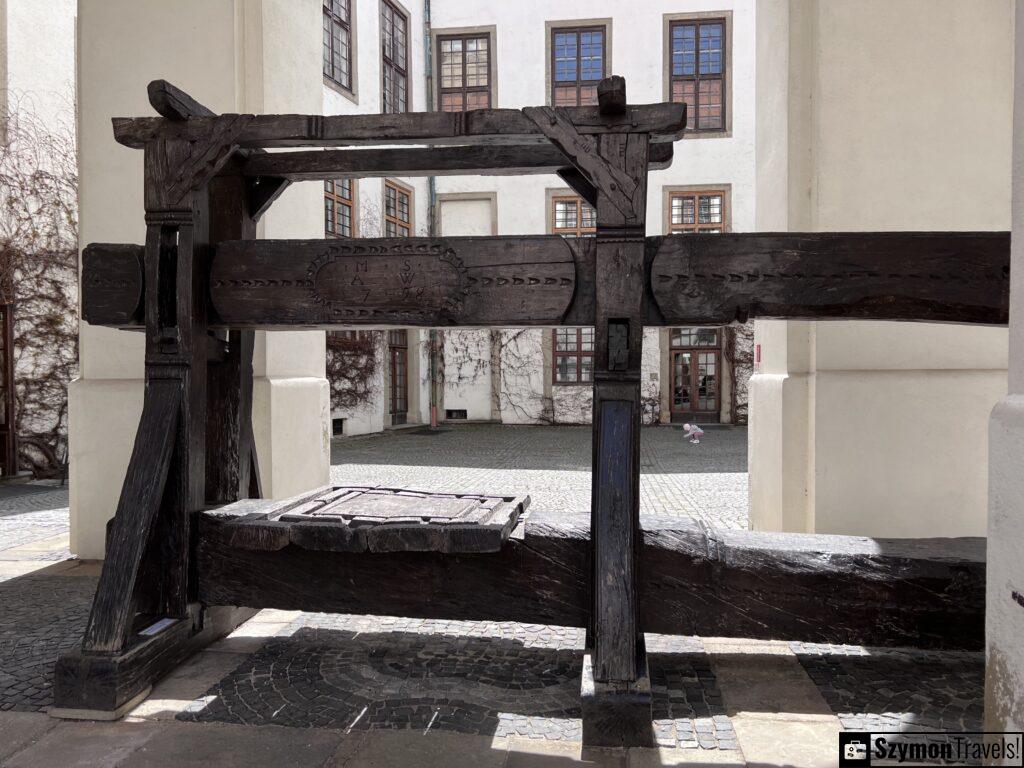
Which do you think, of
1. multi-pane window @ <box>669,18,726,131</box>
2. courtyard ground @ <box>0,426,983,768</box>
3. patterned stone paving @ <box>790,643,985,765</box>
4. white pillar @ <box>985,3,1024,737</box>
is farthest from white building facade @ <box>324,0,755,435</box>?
white pillar @ <box>985,3,1024,737</box>

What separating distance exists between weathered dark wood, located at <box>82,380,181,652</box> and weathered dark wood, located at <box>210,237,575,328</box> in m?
0.41

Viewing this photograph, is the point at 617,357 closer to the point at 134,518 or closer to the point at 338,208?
the point at 134,518

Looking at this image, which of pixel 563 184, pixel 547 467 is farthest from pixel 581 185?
pixel 563 184

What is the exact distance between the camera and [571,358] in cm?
1741

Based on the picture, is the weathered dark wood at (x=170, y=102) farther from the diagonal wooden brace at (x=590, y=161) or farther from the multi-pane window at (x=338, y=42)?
the multi-pane window at (x=338, y=42)

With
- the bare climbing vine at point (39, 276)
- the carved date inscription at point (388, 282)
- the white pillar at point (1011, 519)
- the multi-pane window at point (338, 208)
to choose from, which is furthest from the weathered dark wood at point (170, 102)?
the multi-pane window at point (338, 208)

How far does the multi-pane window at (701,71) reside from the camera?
1688 centimetres

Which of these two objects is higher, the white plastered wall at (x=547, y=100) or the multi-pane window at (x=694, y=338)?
the white plastered wall at (x=547, y=100)

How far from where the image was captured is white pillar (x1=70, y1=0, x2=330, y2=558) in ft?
13.6

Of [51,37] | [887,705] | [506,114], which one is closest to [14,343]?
[51,37]

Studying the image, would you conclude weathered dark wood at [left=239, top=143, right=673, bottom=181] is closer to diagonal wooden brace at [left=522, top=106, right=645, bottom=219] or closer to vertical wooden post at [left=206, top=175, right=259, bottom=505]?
vertical wooden post at [left=206, top=175, right=259, bottom=505]

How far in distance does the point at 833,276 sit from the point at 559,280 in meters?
0.92

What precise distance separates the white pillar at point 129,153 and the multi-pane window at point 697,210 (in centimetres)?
1374

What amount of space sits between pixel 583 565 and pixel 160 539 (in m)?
1.55
